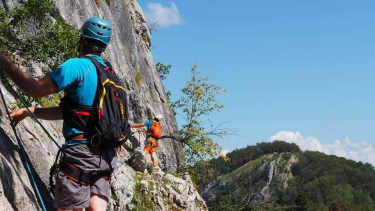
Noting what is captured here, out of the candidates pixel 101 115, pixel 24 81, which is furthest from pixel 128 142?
pixel 24 81

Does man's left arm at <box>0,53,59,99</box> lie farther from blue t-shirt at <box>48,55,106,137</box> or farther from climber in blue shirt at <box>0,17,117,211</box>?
blue t-shirt at <box>48,55,106,137</box>

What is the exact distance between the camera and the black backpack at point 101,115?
186 inches

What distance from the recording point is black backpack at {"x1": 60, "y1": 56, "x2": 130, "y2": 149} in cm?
473

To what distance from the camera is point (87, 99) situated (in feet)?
15.5

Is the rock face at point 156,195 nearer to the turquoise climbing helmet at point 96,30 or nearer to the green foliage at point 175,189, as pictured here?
the green foliage at point 175,189

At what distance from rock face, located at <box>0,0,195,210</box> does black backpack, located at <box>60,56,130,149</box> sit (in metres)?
1.66

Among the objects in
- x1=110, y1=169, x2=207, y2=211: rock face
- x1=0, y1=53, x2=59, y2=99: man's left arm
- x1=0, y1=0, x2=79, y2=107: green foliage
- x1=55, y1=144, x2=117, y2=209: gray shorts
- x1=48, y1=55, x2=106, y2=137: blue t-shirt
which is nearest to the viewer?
x1=0, y1=53, x2=59, y2=99: man's left arm

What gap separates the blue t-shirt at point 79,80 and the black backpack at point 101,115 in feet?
0.17

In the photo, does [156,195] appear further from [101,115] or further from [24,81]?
[24,81]

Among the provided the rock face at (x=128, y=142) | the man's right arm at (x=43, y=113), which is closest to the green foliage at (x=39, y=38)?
the rock face at (x=128, y=142)

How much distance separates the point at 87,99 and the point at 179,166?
23701mm

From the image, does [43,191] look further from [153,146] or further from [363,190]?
[363,190]

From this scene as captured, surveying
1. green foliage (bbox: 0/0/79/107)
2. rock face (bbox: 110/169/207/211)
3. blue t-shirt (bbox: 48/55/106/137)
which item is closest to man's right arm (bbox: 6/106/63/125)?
blue t-shirt (bbox: 48/55/106/137)

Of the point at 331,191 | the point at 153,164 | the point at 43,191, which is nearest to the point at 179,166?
the point at 153,164
